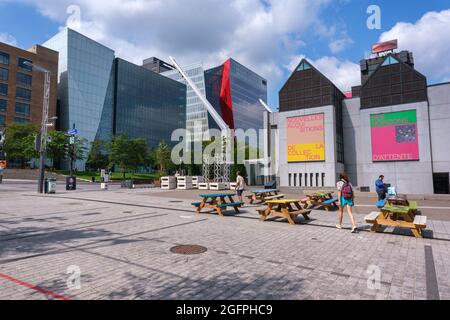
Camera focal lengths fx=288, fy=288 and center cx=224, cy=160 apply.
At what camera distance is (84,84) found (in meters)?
96.1

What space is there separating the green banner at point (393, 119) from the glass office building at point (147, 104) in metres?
91.4

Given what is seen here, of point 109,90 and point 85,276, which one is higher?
point 109,90

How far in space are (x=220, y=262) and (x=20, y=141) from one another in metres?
72.4

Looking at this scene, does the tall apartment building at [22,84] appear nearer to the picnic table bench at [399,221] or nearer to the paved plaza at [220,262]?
the paved plaza at [220,262]

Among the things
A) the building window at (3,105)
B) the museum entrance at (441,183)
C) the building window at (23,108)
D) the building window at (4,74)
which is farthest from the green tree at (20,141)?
the museum entrance at (441,183)

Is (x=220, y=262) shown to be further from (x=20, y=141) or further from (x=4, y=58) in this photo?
(x=4, y=58)

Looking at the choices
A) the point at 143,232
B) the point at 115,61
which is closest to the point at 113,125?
the point at 115,61

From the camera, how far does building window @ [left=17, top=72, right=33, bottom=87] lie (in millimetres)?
76625

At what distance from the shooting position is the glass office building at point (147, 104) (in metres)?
110

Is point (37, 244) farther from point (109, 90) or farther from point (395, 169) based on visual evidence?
point (109, 90)

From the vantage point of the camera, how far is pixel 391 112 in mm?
33969
